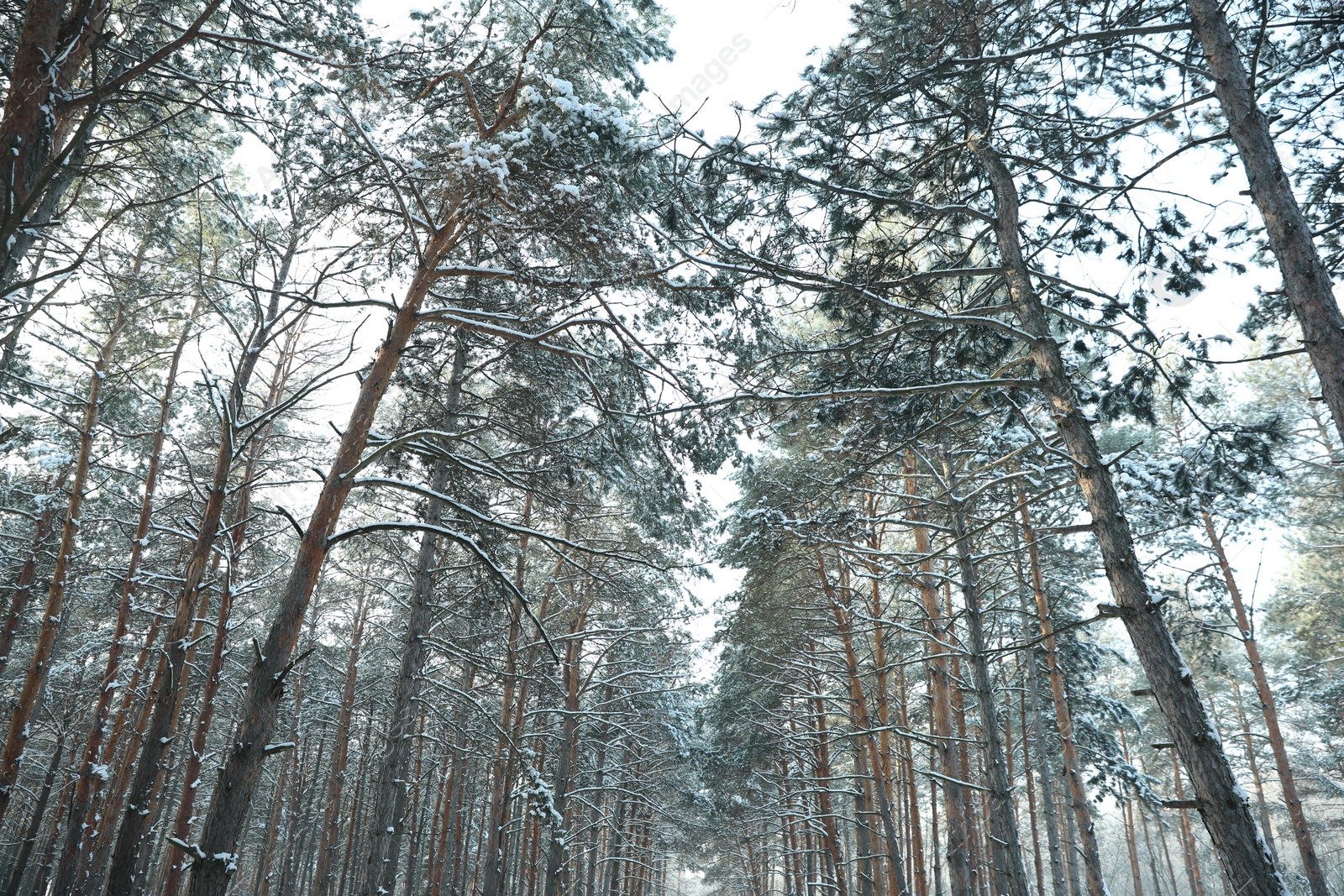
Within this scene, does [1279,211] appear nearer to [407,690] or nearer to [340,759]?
[407,690]

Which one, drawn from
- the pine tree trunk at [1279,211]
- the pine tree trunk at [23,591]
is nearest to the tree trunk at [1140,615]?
the pine tree trunk at [1279,211]

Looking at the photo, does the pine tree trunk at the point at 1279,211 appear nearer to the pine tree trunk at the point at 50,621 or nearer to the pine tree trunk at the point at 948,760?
the pine tree trunk at the point at 948,760

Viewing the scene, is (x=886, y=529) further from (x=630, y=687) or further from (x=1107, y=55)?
(x=1107, y=55)

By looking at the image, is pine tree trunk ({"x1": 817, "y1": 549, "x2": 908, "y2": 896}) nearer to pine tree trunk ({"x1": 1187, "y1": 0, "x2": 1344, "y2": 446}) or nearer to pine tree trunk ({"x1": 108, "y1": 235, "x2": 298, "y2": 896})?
pine tree trunk ({"x1": 1187, "y1": 0, "x2": 1344, "y2": 446})

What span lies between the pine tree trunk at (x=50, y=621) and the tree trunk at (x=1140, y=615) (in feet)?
36.0

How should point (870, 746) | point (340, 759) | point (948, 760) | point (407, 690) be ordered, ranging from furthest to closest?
point (340, 759) → point (870, 746) → point (948, 760) → point (407, 690)

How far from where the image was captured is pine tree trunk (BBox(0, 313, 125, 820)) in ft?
25.3

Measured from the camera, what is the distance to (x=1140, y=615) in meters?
4.20

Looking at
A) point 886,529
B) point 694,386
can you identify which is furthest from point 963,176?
point 886,529

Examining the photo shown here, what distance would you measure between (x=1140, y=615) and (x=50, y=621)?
12.0 metres

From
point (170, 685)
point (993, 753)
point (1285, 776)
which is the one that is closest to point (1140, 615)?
point (993, 753)

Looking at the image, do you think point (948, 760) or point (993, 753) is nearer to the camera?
point (993, 753)

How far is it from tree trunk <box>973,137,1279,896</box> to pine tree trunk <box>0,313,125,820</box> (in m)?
11.0

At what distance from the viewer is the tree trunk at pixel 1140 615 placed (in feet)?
11.9
